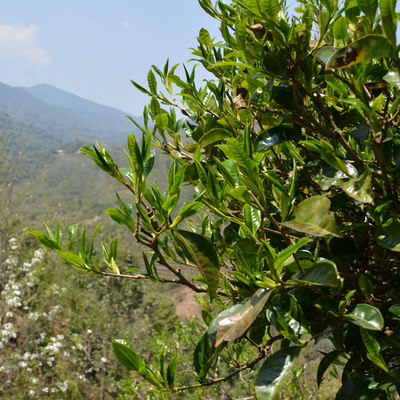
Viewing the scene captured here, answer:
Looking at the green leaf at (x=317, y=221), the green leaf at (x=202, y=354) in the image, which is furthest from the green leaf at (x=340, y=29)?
the green leaf at (x=202, y=354)

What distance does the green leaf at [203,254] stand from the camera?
24.9 inches

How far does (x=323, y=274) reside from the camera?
0.55m

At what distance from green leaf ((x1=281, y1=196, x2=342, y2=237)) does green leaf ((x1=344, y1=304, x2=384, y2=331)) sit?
0.14 meters

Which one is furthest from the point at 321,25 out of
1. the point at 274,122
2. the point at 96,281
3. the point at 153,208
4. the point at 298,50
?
the point at 96,281

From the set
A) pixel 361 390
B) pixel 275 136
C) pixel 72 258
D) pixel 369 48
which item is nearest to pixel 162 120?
pixel 275 136

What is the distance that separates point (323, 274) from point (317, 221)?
85mm

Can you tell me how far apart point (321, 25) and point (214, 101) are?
439mm

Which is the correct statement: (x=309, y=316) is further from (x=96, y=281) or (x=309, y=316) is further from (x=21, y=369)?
(x=96, y=281)

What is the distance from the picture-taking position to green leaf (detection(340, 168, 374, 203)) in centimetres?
57

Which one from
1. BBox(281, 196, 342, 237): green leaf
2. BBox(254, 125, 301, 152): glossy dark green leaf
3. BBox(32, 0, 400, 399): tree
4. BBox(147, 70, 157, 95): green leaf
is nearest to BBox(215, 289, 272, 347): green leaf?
BBox(32, 0, 400, 399): tree

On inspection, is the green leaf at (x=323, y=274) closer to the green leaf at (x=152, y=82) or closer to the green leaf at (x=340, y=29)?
the green leaf at (x=340, y=29)

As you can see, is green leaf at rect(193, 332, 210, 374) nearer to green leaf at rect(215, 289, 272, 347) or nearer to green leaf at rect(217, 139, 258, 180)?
green leaf at rect(215, 289, 272, 347)

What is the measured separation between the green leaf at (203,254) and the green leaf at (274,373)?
16 cm

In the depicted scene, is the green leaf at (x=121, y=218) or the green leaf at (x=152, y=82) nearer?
the green leaf at (x=121, y=218)
